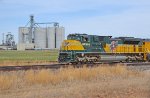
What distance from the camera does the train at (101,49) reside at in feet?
106

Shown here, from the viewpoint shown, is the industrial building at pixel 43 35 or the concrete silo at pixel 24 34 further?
the concrete silo at pixel 24 34

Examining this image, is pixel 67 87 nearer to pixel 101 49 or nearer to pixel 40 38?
pixel 101 49

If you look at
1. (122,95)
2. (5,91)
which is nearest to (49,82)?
(5,91)

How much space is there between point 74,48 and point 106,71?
10155 millimetres

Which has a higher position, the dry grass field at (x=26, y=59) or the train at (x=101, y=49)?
the train at (x=101, y=49)

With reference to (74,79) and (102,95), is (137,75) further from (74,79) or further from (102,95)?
(102,95)

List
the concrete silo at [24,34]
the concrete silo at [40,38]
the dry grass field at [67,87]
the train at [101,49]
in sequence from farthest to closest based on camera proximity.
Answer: the concrete silo at [24,34] → the concrete silo at [40,38] → the train at [101,49] → the dry grass field at [67,87]

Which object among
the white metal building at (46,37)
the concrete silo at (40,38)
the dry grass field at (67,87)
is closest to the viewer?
the dry grass field at (67,87)

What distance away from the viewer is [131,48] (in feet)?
122

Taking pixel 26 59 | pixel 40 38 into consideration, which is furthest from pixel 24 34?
pixel 26 59

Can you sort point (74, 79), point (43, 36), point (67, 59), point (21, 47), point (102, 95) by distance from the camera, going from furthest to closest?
point (43, 36) → point (21, 47) → point (67, 59) → point (74, 79) → point (102, 95)

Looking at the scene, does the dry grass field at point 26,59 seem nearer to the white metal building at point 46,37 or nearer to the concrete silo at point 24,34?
the white metal building at point 46,37

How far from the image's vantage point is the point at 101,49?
34.2m

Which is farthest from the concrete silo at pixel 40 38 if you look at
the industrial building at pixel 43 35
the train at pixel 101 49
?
the train at pixel 101 49
